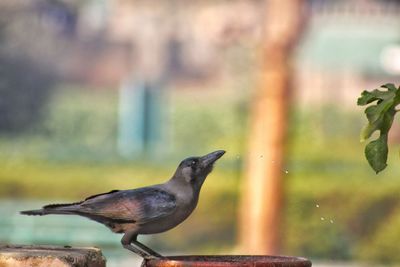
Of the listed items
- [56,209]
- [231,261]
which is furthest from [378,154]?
[56,209]

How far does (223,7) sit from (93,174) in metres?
6.13

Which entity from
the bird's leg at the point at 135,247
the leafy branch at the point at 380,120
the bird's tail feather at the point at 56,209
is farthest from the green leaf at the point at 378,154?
the bird's tail feather at the point at 56,209

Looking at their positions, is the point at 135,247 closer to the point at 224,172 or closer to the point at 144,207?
the point at 144,207

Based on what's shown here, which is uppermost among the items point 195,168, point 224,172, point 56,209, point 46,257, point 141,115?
point 141,115

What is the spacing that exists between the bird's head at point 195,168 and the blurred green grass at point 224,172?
9761 millimetres

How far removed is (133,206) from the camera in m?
4.71

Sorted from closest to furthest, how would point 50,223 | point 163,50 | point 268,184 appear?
point 268,184 < point 50,223 < point 163,50

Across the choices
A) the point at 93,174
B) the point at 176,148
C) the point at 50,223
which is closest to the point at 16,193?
the point at 93,174

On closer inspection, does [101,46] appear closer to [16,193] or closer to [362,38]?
[362,38]

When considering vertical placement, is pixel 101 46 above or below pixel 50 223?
above

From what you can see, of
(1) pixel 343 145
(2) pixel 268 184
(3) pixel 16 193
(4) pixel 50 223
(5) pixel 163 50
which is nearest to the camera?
(2) pixel 268 184

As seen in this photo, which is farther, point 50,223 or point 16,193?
point 16,193

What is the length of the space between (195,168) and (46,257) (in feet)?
2.12

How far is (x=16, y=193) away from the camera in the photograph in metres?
19.2
